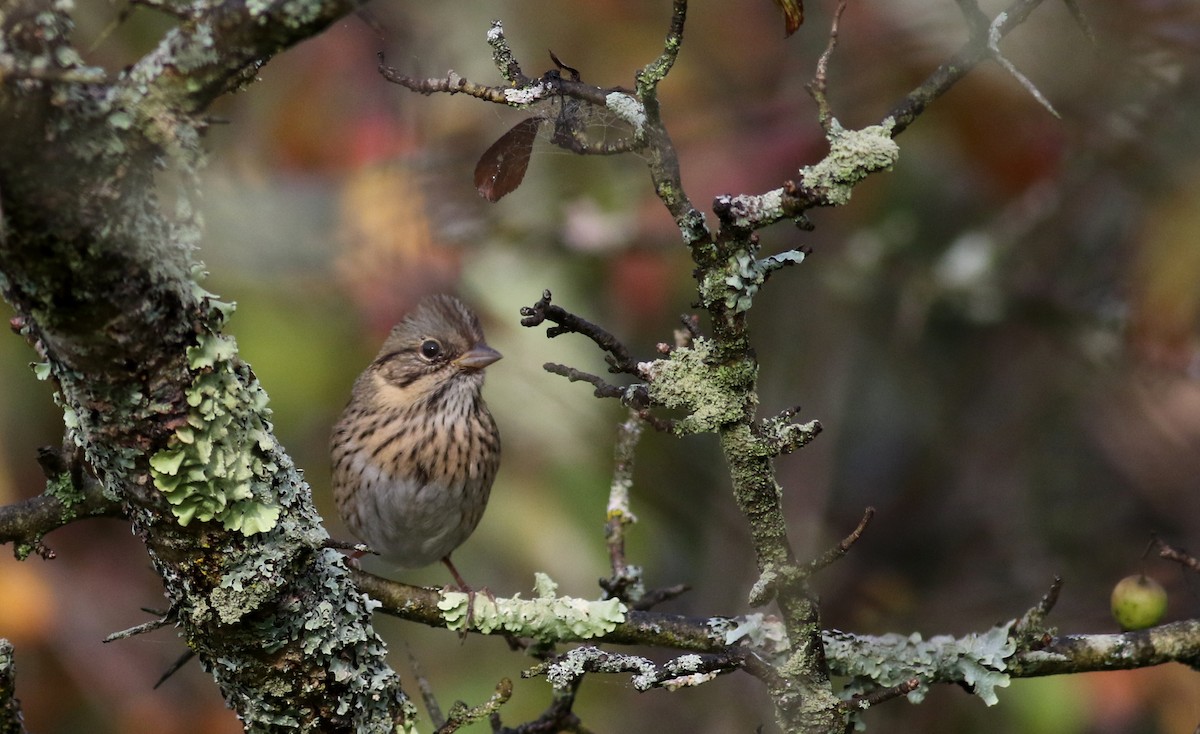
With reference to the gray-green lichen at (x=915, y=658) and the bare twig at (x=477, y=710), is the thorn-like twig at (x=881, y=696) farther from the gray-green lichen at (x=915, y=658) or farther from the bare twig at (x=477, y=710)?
the bare twig at (x=477, y=710)

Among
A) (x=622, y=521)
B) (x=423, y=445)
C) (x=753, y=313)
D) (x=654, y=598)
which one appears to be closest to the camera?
(x=654, y=598)

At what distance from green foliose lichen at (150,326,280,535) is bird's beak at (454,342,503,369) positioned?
2.18 m

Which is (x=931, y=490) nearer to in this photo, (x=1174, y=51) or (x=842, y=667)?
(x=1174, y=51)

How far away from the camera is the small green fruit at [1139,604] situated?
2.94m

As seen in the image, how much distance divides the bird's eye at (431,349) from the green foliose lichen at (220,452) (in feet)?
7.31

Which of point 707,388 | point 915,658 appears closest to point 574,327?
point 707,388

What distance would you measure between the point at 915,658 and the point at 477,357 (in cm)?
219

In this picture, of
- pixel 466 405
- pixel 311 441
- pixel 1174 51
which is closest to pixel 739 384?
pixel 466 405

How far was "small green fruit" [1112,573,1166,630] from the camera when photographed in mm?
2943

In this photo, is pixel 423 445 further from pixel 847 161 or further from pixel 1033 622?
pixel 847 161

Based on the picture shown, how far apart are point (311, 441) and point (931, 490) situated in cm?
346

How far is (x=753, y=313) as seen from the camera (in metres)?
7.04

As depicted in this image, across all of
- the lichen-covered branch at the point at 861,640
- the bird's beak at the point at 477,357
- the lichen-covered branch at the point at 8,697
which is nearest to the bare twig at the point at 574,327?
the lichen-covered branch at the point at 861,640

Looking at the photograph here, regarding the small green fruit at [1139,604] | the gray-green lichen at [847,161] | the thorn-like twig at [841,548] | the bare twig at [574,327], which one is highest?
the gray-green lichen at [847,161]
